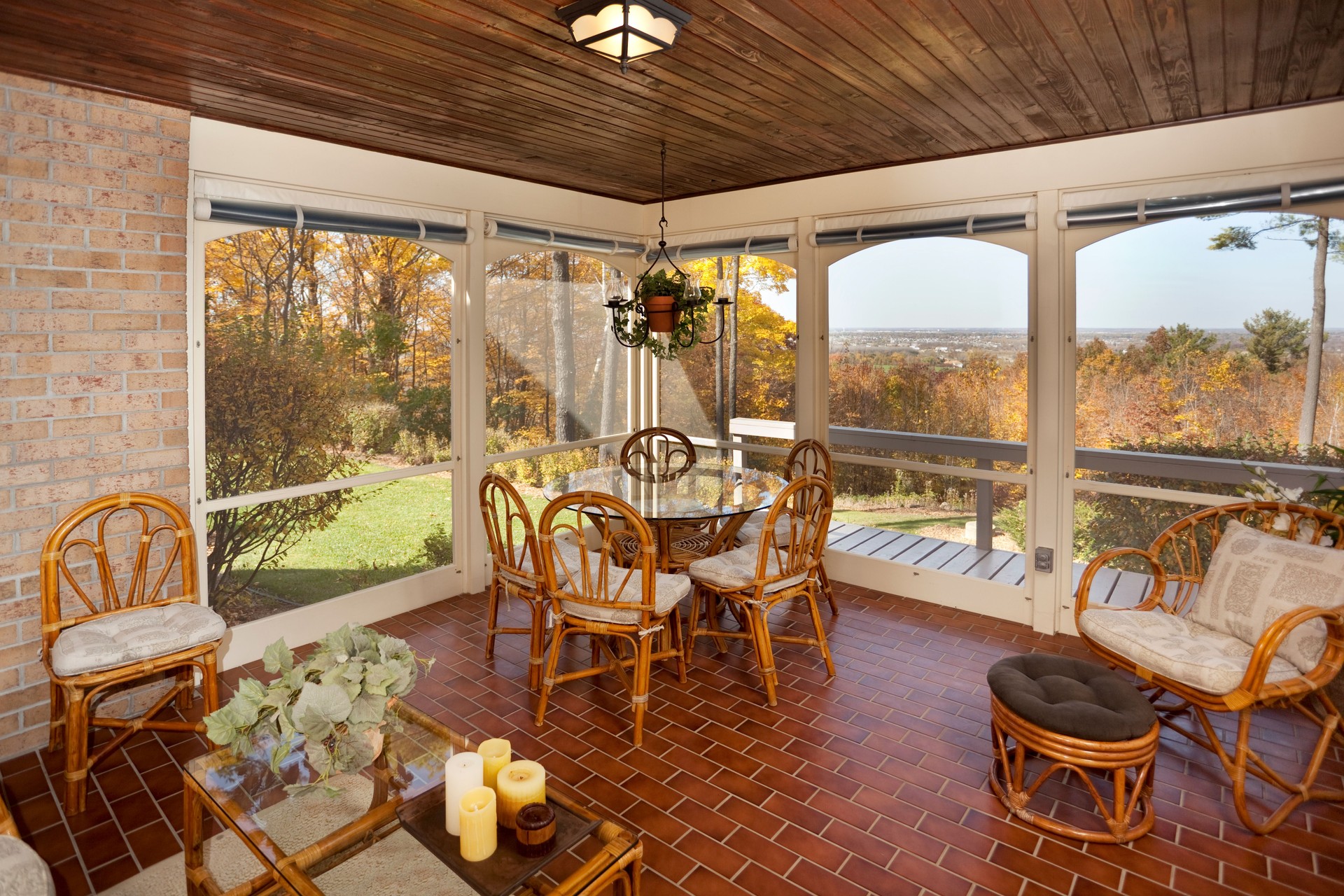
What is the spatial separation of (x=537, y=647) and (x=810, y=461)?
2214mm

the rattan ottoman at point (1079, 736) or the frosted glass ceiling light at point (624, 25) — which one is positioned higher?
the frosted glass ceiling light at point (624, 25)

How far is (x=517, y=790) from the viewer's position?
1.75m

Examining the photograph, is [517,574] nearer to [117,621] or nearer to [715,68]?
[117,621]

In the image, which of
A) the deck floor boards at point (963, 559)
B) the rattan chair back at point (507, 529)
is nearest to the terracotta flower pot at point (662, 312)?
the rattan chair back at point (507, 529)

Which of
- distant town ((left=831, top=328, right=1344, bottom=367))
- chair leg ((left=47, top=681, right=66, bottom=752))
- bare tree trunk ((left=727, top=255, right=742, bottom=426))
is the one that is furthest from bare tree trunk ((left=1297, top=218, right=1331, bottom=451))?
chair leg ((left=47, top=681, right=66, bottom=752))

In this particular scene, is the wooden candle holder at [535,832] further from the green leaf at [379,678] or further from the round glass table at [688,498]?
the round glass table at [688,498]

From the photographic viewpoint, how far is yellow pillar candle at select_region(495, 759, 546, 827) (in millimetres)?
1753

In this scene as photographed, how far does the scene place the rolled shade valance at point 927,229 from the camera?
397 centimetres

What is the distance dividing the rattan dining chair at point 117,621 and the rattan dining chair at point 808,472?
99.5 inches

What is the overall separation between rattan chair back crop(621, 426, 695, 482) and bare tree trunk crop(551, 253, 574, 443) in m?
0.48

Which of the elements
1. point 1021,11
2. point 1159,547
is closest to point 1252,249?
point 1159,547

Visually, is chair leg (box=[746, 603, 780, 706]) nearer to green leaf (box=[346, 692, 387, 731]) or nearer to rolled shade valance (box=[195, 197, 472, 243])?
green leaf (box=[346, 692, 387, 731])

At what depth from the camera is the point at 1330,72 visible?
9.26ft

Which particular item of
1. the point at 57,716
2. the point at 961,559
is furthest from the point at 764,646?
the point at 57,716
